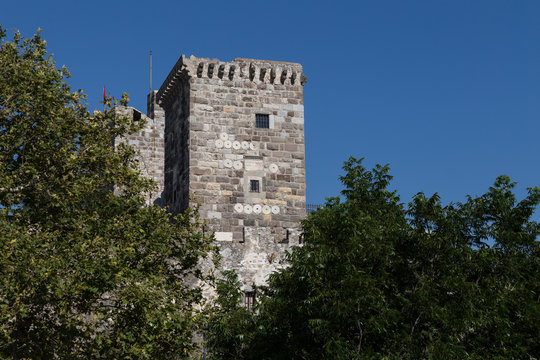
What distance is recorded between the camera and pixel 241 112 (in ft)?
120

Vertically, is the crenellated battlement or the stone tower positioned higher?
the crenellated battlement

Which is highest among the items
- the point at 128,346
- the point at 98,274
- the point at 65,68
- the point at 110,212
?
the point at 65,68

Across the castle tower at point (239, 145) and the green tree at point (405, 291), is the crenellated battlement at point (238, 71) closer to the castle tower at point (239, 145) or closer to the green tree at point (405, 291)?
the castle tower at point (239, 145)

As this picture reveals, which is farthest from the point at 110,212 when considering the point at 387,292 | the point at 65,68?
the point at 387,292

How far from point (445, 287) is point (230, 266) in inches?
431

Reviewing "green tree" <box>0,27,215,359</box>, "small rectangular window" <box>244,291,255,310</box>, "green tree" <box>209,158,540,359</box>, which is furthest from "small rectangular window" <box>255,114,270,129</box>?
"green tree" <box>0,27,215,359</box>

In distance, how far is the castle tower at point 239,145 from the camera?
35.2 meters

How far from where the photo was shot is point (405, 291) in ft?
74.1

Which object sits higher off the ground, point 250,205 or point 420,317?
point 250,205

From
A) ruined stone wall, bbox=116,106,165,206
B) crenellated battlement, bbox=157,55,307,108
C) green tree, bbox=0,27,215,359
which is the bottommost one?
green tree, bbox=0,27,215,359

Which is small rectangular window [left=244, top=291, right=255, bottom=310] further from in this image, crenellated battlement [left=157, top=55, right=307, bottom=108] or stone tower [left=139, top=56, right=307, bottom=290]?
crenellated battlement [left=157, top=55, right=307, bottom=108]

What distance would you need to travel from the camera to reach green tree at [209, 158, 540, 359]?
20656 mm

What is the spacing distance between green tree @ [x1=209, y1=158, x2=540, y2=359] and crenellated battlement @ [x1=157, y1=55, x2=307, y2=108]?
13.7 meters

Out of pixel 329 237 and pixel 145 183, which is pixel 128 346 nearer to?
pixel 145 183
